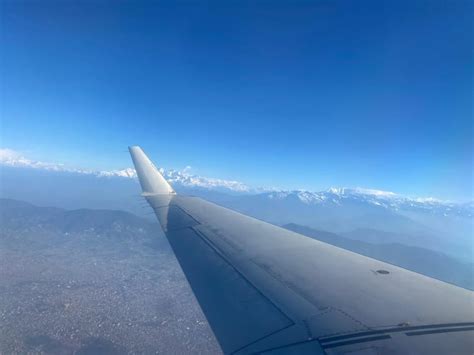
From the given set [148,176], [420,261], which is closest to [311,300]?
[148,176]

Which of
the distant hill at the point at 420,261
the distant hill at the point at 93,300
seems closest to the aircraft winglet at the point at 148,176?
the distant hill at the point at 93,300

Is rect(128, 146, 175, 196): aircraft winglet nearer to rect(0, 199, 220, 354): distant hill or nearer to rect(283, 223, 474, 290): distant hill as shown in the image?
rect(0, 199, 220, 354): distant hill

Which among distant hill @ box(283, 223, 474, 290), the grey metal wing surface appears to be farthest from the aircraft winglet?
distant hill @ box(283, 223, 474, 290)

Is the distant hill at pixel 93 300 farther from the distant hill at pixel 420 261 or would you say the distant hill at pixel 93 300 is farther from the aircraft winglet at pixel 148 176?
the distant hill at pixel 420 261

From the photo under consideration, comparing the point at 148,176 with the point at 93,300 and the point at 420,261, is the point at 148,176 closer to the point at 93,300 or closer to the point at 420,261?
the point at 93,300

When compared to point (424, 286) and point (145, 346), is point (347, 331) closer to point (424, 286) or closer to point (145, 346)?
point (424, 286)
